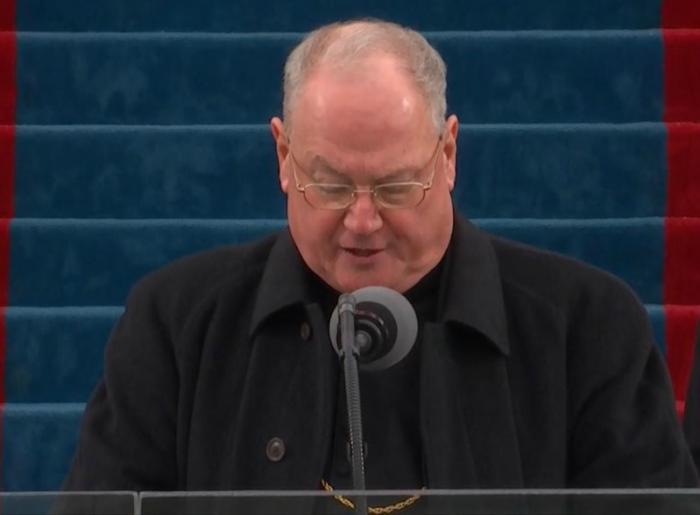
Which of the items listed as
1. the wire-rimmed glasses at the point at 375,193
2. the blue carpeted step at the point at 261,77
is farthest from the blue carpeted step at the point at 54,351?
the wire-rimmed glasses at the point at 375,193

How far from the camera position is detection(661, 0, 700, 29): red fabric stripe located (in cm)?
465

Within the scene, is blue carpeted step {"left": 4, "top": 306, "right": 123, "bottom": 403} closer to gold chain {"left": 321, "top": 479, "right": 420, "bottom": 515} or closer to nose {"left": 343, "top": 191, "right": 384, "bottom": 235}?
nose {"left": 343, "top": 191, "right": 384, "bottom": 235}

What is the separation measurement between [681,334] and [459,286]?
1865 millimetres

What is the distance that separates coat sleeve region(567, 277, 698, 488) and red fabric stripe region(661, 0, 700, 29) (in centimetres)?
251

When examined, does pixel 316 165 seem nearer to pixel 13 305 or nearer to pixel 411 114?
pixel 411 114

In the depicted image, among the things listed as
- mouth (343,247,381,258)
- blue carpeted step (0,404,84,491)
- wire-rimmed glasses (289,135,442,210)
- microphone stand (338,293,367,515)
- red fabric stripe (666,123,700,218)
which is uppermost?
red fabric stripe (666,123,700,218)

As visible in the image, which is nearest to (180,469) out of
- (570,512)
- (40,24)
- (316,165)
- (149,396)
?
(149,396)

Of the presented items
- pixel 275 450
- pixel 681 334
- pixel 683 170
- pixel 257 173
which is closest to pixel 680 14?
pixel 683 170

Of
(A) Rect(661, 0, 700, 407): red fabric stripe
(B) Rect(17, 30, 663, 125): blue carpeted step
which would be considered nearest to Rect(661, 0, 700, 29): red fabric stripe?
(A) Rect(661, 0, 700, 407): red fabric stripe

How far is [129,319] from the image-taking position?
2252 millimetres

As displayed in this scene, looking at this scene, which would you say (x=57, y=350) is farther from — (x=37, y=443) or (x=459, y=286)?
(x=459, y=286)

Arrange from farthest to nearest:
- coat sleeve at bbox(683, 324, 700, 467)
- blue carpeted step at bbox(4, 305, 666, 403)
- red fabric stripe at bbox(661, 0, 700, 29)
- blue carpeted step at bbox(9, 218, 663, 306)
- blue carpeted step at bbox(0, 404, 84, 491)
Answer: red fabric stripe at bbox(661, 0, 700, 29) → blue carpeted step at bbox(9, 218, 663, 306) → blue carpeted step at bbox(4, 305, 666, 403) → blue carpeted step at bbox(0, 404, 84, 491) → coat sleeve at bbox(683, 324, 700, 467)

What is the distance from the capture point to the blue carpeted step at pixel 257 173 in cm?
424

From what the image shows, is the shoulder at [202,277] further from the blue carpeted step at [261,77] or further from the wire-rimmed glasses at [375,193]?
the blue carpeted step at [261,77]
